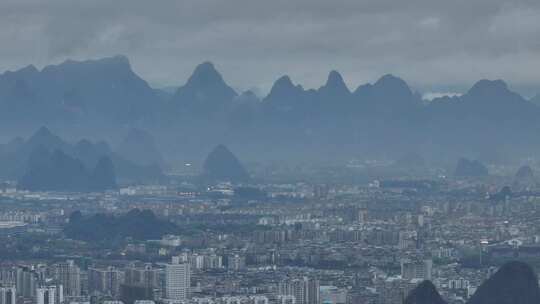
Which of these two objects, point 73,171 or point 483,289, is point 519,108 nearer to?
point 73,171

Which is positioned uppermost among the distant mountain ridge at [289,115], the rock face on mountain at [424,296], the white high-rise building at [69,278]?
the distant mountain ridge at [289,115]

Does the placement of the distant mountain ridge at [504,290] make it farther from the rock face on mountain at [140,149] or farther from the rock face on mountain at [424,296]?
the rock face on mountain at [140,149]

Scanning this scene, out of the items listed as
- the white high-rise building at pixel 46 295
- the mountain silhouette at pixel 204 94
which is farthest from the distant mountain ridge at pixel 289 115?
the white high-rise building at pixel 46 295

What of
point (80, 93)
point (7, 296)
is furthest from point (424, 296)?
point (80, 93)

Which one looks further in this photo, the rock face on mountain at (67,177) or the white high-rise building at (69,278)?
the rock face on mountain at (67,177)

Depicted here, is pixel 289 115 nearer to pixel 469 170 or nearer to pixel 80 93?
pixel 80 93

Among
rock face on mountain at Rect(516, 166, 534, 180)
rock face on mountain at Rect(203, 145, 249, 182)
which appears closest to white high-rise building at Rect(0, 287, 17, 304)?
rock face on mountain at Rect(516, 166, 534, 180)

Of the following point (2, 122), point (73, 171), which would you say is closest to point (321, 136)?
point (2, 122)
